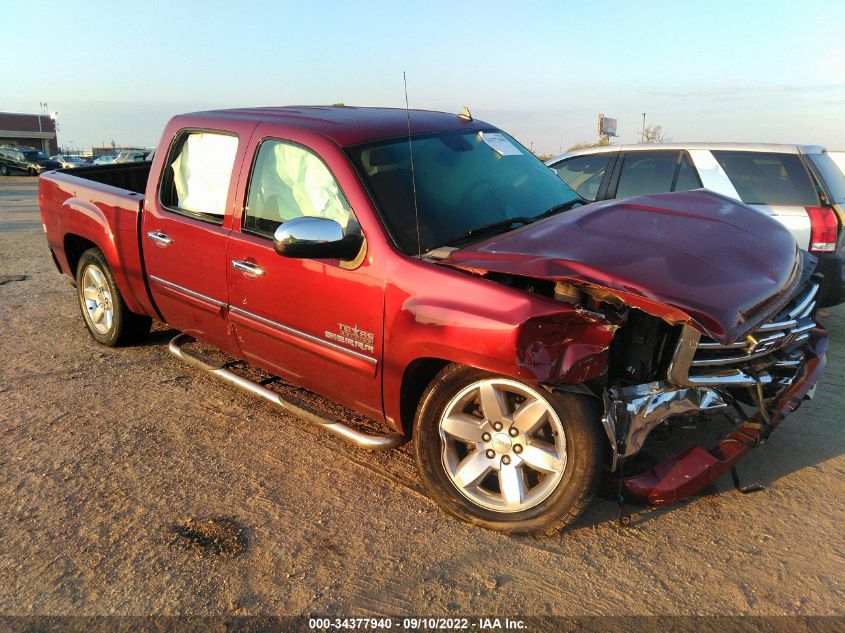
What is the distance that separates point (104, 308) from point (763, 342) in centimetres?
472

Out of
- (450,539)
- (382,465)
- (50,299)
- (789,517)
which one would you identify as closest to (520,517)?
(450,539)

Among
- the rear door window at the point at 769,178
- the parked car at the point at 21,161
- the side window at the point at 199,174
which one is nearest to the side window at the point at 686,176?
the rear door window at the point at 769,178

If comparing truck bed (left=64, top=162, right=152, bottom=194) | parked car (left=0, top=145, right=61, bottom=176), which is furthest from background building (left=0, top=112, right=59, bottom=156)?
truck bed (left=64, top=162, right=152, bottom=194)

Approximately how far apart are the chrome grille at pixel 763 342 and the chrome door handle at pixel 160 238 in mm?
3243

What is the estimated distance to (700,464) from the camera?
2.95 meters

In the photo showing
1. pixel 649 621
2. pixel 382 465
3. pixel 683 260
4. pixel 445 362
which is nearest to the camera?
pixel 649 621

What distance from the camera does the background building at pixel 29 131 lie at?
64.9 metres

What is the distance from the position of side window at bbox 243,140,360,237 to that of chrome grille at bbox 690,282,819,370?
67.6 inches

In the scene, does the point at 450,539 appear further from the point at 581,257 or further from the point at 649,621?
the point at 581,257

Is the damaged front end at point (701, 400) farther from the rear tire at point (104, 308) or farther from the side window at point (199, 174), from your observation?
the rear tire at point (104, 308)

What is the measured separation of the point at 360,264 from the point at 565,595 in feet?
5.60

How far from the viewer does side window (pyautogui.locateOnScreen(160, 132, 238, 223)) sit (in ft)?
13.4

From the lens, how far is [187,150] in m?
4.46

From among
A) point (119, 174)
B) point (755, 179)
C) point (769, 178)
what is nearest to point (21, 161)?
point (119, 174)
